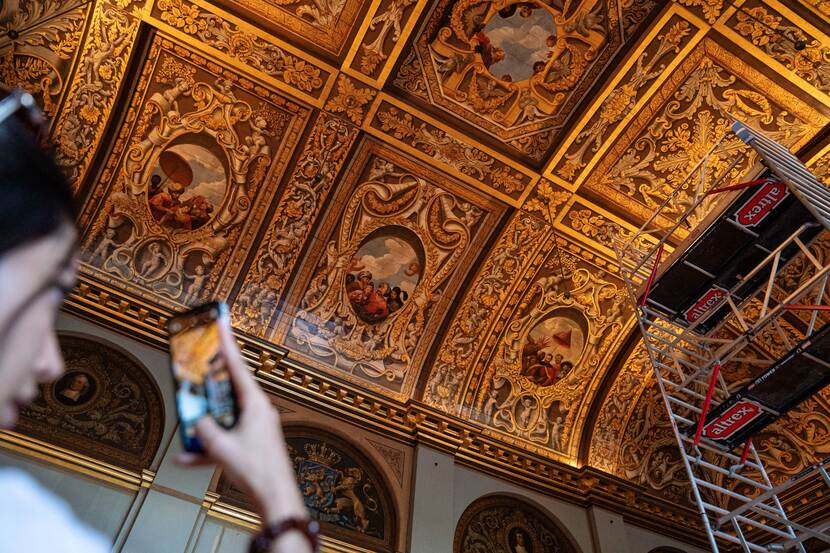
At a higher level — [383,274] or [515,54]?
[515,54]

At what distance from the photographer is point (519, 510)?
8969mm

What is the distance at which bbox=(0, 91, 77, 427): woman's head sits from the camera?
0.93m

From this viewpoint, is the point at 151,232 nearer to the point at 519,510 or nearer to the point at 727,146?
the point at 519,510

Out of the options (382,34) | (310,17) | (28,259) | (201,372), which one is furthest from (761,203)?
(28,259)

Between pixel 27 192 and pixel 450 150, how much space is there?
316 inches

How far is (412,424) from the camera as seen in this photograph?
28.2 ft

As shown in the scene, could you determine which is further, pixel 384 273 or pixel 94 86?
pixel 384 273

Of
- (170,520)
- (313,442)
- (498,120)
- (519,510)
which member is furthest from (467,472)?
(498,120)

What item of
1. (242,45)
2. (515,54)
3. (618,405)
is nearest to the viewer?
(242,45)

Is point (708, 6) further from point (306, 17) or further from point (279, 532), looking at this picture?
point (279, 532)

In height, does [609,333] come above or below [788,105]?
below

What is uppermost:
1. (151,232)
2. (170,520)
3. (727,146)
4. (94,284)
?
(727,146)

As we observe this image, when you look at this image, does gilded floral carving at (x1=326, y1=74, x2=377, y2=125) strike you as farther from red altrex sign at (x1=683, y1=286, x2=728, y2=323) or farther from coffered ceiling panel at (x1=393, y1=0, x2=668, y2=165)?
red altrex sign at (x1=683, y1=286, x2=728, y2=323)

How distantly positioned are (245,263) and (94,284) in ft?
6.36
